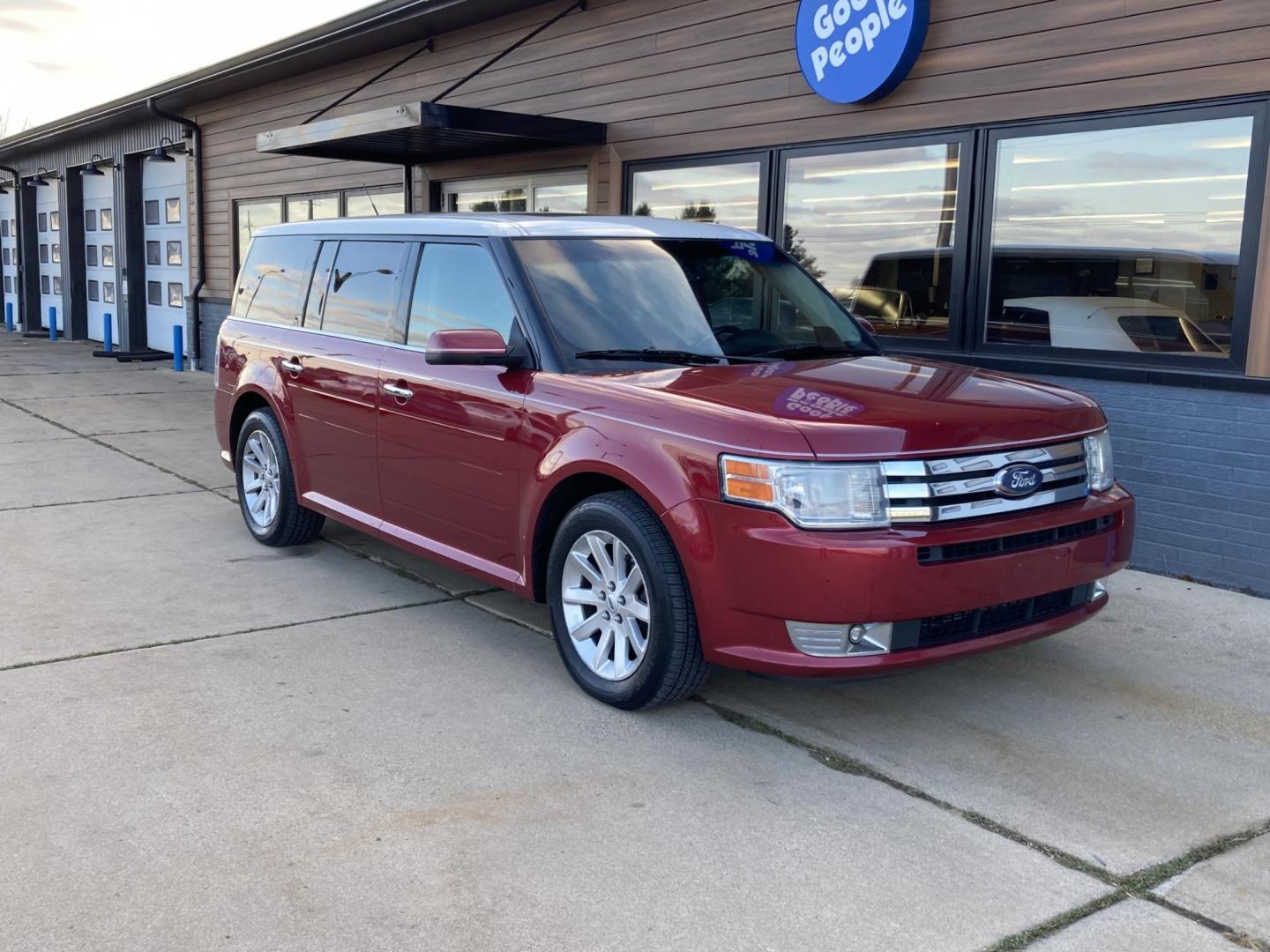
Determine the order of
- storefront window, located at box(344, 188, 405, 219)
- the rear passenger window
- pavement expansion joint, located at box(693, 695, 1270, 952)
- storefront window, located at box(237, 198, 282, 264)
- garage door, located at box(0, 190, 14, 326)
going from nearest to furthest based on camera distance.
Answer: pavement expansion joint, located at box(693, 695, 1270, 952)
the rear passenger window
storefront window, located at box(344, 188, 405, 219)
storefront window, located at box(237, 198, 282, 264)
garage door, located at box(0, 190, 14, 326)

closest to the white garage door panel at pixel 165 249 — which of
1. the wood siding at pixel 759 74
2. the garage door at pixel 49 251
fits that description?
the wood siding at pixel 759 74

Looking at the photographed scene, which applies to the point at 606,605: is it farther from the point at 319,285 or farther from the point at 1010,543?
the point at 319,285

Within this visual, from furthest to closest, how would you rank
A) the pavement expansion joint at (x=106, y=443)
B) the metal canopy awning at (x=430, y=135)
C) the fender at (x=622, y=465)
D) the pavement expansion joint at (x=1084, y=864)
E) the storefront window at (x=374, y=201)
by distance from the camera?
the storefront window at (x=374, y=201)
the metal canopy awning at (x=430, y=135)
the pavement expansion joint at (x=106, y=443)
the fender at (x=622, y=465)
the pavement expansion joint at (x=1084, y=864)

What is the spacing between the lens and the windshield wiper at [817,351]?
16.3 feet

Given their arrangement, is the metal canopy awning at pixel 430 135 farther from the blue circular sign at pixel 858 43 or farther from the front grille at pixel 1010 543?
the front grille at pixel 1010 543

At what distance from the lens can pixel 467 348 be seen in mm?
4516

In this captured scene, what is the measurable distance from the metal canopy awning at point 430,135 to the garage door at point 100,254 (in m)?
10.8

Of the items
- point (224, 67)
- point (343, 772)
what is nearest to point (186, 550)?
point (343, 772)

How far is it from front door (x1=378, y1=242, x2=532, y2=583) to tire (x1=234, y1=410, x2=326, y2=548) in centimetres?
116

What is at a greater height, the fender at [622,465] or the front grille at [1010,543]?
the fender at [622,465]

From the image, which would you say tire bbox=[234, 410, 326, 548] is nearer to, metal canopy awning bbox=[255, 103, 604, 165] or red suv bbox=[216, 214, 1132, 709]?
red suv bbox=[216, 214, 1132, 709]

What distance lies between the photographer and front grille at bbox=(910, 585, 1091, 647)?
3.84m

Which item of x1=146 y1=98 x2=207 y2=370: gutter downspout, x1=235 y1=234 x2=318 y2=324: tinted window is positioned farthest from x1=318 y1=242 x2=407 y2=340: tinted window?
x1=146 y1=98 x2=207 y2=370: gutter downspout

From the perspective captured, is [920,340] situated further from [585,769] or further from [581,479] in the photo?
[585,769]
